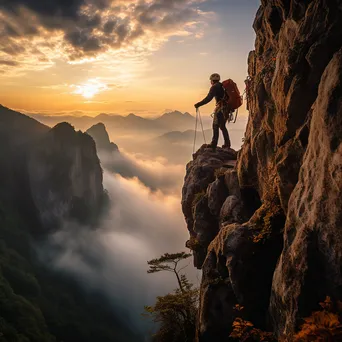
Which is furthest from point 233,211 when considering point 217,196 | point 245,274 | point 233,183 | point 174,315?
point 174,315

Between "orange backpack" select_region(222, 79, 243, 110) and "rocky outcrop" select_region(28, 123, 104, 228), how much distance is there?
148 meters

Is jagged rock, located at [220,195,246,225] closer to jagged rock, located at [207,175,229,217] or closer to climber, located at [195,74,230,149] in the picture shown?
jagged rock, located at [207,175,229,217]

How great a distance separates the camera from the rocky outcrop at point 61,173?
150 meters

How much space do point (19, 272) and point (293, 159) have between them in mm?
130991

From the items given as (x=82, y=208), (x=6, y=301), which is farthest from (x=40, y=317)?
(x=82, y=208)

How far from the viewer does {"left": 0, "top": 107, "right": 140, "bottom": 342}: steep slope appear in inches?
4117

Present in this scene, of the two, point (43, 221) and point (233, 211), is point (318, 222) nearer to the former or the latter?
point (233, 211)

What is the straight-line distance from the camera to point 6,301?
89438 mm

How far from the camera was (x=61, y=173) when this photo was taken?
15775 centimetres

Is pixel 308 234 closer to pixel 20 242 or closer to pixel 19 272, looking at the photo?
pixel 19 272

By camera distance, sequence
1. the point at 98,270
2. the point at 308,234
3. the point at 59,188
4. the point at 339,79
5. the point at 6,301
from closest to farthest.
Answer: the point at 339,79 < the point at 308,234 < the point at 6,301 < the point at 59,188 < the point at 98,270

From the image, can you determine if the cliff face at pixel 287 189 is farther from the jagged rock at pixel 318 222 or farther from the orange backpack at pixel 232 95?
the orange backpack at pixel 232 95

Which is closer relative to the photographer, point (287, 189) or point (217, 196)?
point (287, 189)

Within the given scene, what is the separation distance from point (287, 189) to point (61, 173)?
6393 inches
